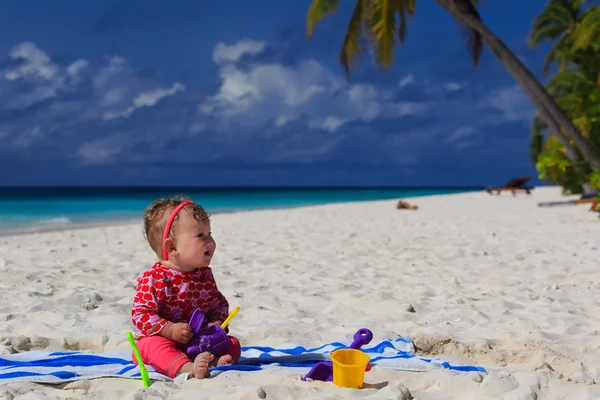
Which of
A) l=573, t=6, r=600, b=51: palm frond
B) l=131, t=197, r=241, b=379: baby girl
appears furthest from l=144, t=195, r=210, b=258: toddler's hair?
l=573, t=6, r=600, b=51: palm frond

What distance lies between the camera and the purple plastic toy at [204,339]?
7.39 ft

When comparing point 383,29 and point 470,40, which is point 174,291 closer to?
point 383,29

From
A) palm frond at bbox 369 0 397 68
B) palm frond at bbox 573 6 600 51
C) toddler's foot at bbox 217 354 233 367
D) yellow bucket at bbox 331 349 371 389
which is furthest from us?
palm frond at bbox 573 6 600 51

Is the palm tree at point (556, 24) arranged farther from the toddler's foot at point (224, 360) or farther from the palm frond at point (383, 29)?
the toddler's foot at point (224, 360)

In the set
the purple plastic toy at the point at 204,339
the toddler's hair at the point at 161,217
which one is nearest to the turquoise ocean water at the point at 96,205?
the toddler's hair at the point at 161,217

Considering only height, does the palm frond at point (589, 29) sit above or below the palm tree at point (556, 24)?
below

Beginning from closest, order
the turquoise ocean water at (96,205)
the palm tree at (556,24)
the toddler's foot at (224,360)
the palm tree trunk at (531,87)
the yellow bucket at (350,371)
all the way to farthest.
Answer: the yellow bucket at (350,371)
the toddler's foot at (224,360)
the palm tree trunk at (531,87)
the turquoise ocean water at (96,205)
the palm tree at (556,24)

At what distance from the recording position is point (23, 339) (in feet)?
9.12

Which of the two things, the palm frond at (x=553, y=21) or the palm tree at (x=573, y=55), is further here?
the palm frond at (x=553, y=21)

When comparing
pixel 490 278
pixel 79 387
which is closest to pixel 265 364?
pixel 79 387

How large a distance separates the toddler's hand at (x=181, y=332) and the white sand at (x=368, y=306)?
0.66 ft

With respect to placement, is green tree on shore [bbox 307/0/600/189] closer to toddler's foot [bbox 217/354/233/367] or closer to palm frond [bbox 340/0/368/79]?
palm frond [bbox 340/0/368/79]

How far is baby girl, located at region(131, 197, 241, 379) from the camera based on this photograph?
223 centimetres

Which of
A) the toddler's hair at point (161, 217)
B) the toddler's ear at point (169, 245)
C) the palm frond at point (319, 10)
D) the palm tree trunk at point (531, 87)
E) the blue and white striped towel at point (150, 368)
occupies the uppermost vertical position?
the palm frond at point (319, 10)
